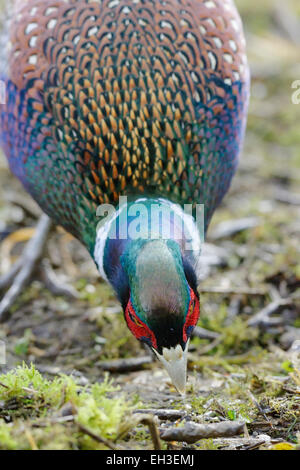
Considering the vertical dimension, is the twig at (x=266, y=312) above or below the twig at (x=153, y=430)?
above

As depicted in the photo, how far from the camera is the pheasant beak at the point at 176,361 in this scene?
314 centimetres

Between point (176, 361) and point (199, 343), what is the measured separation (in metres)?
1.44

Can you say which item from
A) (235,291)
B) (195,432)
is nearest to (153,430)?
(195,432)

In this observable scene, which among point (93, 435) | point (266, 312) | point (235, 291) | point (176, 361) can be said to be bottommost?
point (93, 435)

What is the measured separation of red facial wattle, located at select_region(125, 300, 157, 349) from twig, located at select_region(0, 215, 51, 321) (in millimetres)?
2118

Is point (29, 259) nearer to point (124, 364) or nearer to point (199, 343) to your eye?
point (124, 364)

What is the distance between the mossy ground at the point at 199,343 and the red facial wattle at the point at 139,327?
0.27 meters

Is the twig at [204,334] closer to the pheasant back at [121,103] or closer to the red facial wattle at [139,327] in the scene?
the pheasant back at [121,103]

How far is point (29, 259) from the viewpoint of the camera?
5.39m

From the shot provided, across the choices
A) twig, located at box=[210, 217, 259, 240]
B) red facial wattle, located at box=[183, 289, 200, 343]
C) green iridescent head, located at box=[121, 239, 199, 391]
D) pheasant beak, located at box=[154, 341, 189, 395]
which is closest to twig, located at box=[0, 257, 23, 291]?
twig, located at box=[210, 217, 259, 240]

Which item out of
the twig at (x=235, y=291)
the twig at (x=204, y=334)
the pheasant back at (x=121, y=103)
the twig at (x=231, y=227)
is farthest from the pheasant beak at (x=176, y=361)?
the twig at (x=231, y=227)

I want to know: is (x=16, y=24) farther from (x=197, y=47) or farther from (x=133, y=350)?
(x=133, y=350)
